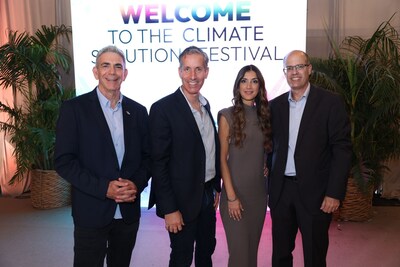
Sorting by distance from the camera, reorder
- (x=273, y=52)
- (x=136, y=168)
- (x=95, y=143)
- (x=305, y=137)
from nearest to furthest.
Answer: (x=95, y=143), (x=136, y=168), (x=305, y=137), (x=273, y=52)

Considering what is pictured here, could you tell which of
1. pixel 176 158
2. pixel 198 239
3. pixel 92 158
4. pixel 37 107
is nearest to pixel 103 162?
pixel 92 158

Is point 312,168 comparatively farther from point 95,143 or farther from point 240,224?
point 95,143

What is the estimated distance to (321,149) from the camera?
2.37m

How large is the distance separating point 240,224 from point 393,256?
183 cm

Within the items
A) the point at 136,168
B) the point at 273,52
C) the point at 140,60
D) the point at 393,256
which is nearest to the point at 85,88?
the point at 140,60

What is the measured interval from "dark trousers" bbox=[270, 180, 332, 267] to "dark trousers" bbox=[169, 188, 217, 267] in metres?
0.43

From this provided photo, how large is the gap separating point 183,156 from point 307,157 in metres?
0.73

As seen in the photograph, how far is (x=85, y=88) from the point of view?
4488mm

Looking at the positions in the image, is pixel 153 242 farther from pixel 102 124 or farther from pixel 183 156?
pixel 102 124

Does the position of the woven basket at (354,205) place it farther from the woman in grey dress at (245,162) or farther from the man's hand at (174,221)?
the man's hand at (174,221)

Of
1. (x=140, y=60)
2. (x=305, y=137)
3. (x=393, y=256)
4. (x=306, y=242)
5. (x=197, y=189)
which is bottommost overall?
(x=393, y=256)

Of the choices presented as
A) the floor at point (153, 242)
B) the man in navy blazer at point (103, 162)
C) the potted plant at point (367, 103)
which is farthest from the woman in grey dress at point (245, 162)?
the potted plant at point (367, 103)

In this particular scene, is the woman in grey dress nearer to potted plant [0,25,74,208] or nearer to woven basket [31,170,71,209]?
potted plant [0,25,74,208]

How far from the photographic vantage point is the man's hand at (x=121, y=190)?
2.06m
